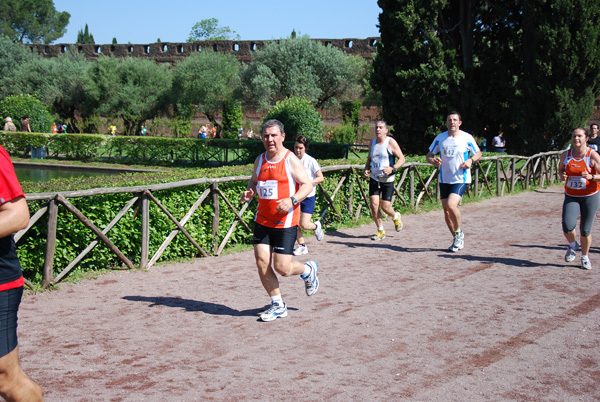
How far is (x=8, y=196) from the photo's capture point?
2.99 meters

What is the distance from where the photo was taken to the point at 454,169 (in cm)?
860

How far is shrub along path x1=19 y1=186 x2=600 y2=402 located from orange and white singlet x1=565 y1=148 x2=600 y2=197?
3.17ft

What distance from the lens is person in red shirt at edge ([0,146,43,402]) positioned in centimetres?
297

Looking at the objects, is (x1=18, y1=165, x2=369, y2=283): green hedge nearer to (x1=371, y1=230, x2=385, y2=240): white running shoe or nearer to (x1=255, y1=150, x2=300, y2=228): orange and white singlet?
(x1=371, y1=230, x2=385, y2=240): white running shoe

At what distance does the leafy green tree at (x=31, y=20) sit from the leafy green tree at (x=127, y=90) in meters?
42.4

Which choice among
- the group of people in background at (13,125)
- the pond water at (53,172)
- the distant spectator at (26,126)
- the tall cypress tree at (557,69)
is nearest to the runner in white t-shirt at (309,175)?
the tall cypress tree at (557,69)

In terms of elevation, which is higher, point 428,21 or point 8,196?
point 428,21

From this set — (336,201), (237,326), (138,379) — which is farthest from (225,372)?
(336,201)

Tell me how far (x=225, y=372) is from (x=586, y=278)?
4.78 metres

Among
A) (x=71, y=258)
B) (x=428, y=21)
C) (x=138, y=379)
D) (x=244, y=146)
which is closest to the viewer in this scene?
(x=138, y=379)

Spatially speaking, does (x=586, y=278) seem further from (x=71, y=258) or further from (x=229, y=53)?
(x=229, y=53)

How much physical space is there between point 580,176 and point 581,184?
0.32ft

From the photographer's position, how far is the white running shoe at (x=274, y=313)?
554cm

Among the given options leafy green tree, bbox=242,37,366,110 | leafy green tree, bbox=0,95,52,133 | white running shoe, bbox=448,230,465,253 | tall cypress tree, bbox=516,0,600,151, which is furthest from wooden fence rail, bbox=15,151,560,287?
leafy green tree, bbox=242,37,366,110
